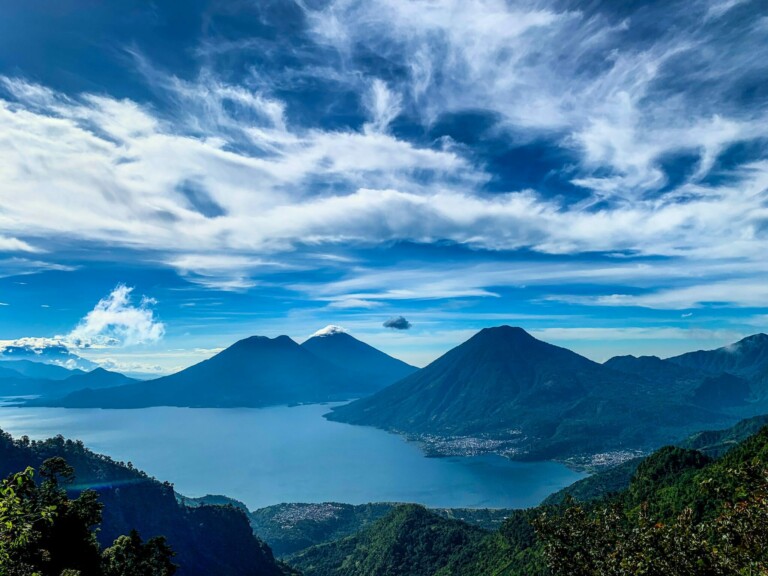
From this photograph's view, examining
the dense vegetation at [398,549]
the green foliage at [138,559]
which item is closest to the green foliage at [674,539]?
the green foliage at [138,559]

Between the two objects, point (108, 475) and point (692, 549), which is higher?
point (692, 549)

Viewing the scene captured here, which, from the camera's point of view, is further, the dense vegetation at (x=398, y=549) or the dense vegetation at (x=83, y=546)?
the dense vegetation at (x=398, y=549)

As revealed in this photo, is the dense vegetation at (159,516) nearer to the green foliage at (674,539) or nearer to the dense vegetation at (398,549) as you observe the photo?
the dense vegetation at (398,549)

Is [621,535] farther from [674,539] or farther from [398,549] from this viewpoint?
[398,549]

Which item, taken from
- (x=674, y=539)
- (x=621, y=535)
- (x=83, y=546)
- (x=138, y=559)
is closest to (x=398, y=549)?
(x=138, y=559)

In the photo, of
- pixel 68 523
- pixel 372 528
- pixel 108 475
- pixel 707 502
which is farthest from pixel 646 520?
pixel 372 528

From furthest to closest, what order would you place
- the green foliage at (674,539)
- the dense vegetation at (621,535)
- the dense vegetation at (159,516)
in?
1. the dense vegetation at (159,516)
2. the dense vegetation at (621,535)
3. the green foliage at (674,539)

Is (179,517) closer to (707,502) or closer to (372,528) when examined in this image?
(372,528)

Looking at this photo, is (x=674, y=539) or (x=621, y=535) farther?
(x=621, y=535)
